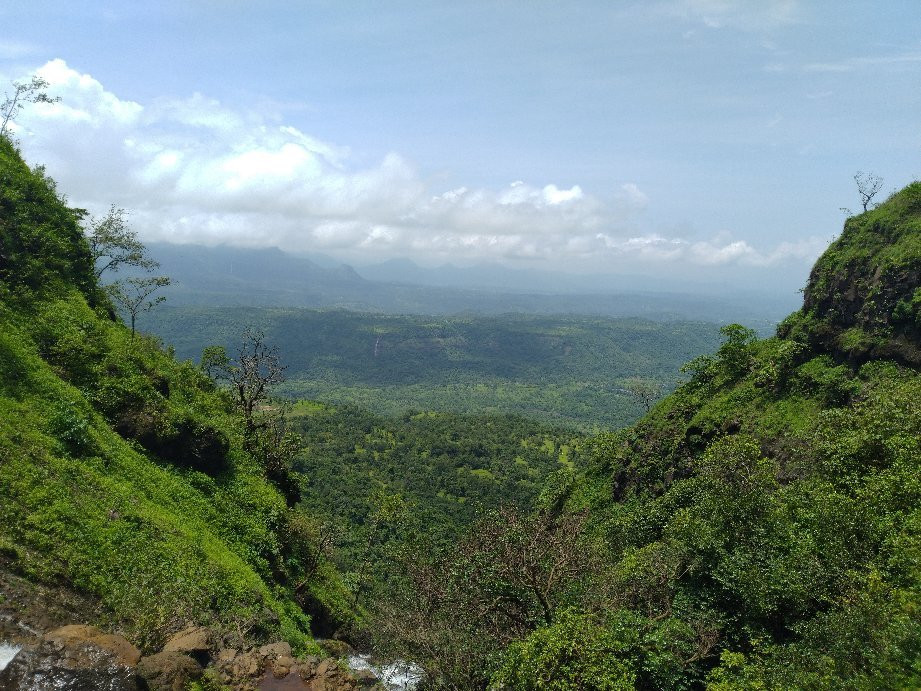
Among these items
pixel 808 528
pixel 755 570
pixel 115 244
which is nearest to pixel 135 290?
pixel 115 244

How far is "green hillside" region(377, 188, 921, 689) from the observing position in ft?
43.9

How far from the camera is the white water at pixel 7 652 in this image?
36.4ft

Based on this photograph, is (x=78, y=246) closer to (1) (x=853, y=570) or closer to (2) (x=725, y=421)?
(1) (x=853, y=570)

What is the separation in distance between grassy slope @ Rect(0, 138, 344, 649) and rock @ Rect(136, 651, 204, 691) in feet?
5.18

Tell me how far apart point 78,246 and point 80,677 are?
27.9 metres

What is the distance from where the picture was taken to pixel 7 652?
11500 millimetres

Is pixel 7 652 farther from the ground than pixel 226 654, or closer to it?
farther from the ground

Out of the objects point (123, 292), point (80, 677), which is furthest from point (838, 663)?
point (123, 292)

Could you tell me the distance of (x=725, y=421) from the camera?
134 feet

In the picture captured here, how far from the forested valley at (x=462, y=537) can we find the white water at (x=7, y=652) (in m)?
0.11

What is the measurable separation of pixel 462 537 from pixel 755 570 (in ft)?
48.6

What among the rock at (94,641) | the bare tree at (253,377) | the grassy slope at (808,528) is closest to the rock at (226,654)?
the rock at (94,641)

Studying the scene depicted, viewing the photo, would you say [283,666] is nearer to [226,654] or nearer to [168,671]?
[226,654]

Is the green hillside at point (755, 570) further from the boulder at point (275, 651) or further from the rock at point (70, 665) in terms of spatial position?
the rock at point (70, 665)
